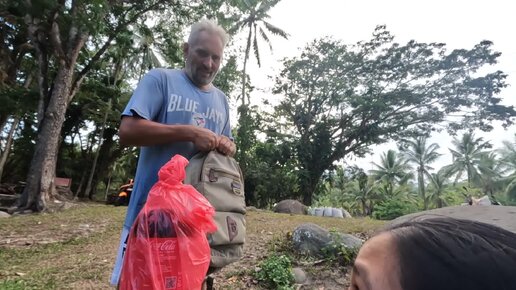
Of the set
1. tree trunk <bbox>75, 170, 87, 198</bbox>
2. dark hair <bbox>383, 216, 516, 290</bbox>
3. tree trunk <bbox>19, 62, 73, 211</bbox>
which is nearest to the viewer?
dark hair <bbox>383, 216, 516, 290</bbox>

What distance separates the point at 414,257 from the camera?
49 centimetres

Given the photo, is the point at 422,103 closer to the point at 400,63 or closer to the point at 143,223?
the point at 400,63

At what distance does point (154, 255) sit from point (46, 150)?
9.47m

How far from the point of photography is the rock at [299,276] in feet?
12.1

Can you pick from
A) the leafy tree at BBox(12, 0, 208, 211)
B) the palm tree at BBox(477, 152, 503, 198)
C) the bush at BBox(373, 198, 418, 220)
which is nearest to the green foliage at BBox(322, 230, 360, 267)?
the leafy tree at BBox(12, 0, 208, 211)

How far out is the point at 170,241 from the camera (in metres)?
1.11

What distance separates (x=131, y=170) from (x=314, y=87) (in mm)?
13794

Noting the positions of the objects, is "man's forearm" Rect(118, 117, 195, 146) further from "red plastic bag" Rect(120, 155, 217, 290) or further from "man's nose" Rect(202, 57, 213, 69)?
"man's nose" Rect(202, 57, 213, 69)

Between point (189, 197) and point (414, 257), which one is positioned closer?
point (414, 257)

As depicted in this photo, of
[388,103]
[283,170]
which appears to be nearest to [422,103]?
[388,103]

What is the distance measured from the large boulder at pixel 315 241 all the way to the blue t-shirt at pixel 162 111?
10.4ft

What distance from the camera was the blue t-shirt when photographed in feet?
4.74

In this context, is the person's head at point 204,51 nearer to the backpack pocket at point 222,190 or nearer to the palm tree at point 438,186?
the backpack pocket at point 222,190

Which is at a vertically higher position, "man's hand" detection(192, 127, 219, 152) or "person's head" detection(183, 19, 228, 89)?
"person's head" detection(183, 19, 228, 89)
